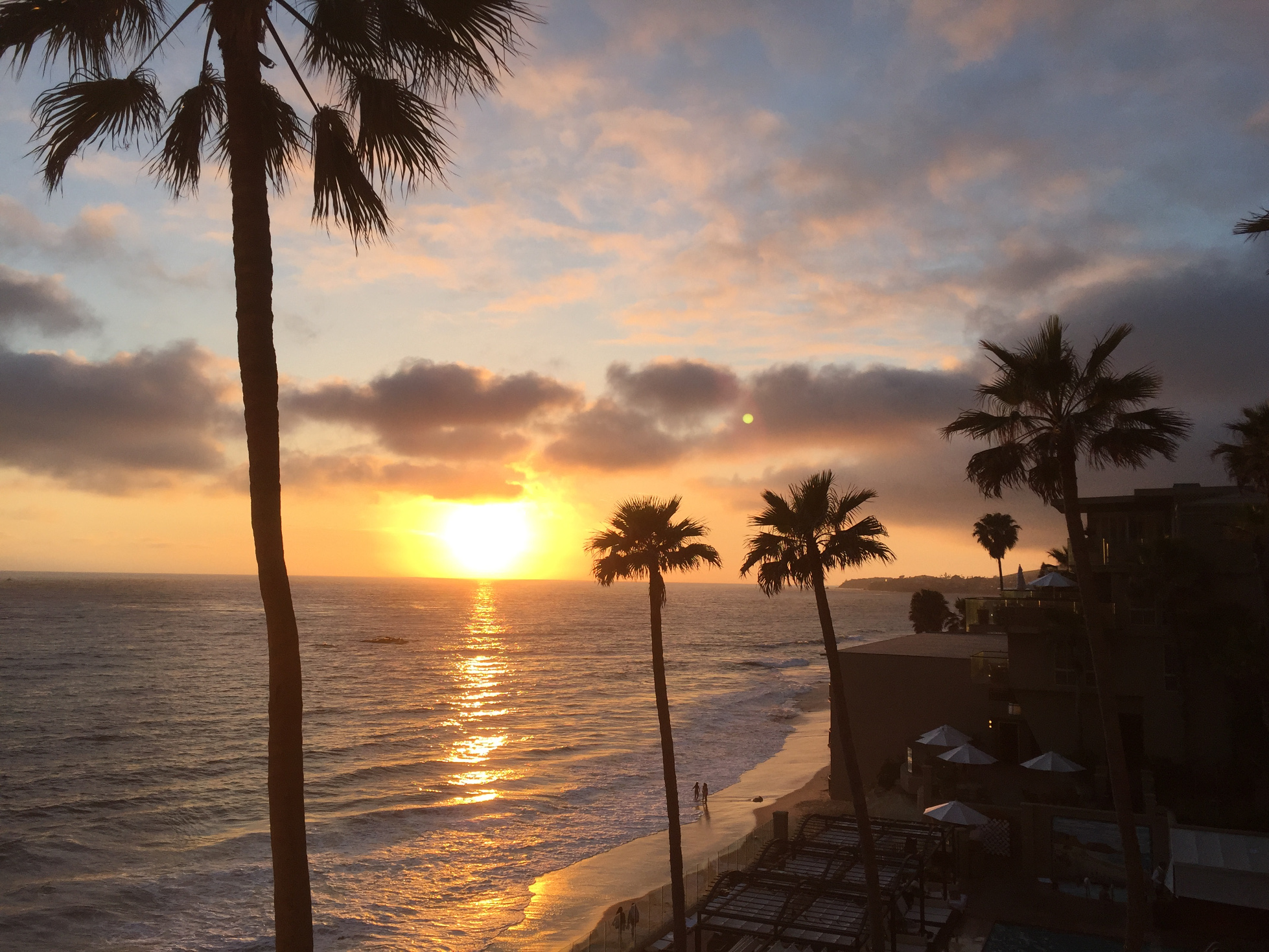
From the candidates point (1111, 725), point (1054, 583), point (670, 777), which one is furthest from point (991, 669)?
point (1111, 725)

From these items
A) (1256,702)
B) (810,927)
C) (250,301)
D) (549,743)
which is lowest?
(549,743)

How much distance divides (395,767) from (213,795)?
1020 cm

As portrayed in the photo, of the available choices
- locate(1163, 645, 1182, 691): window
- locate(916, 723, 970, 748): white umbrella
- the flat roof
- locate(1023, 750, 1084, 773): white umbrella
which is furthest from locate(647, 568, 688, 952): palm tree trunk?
locate(1163, 645, 1182, 691): window

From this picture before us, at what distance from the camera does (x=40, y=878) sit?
32906 millimetres

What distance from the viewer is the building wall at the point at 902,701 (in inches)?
1199

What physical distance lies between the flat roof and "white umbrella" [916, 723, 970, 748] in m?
2.66

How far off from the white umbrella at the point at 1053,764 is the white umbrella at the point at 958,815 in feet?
6.77

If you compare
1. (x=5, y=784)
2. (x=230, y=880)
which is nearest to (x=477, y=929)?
(x=230, y=880)

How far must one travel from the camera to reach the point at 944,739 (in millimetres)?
27359

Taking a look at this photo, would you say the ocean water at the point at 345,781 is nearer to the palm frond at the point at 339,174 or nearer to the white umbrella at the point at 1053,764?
the white umbrella at the point at 1053,764

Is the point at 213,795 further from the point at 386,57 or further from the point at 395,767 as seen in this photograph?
the point at 386,57

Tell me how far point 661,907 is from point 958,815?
952 centimetres

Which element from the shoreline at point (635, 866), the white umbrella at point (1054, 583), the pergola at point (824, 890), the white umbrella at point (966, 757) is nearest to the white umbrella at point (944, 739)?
the white umbrella at point (966, 757)

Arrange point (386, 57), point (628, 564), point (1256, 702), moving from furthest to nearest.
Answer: point (1256, 702) < point (628, 564) < point (386, 57)
